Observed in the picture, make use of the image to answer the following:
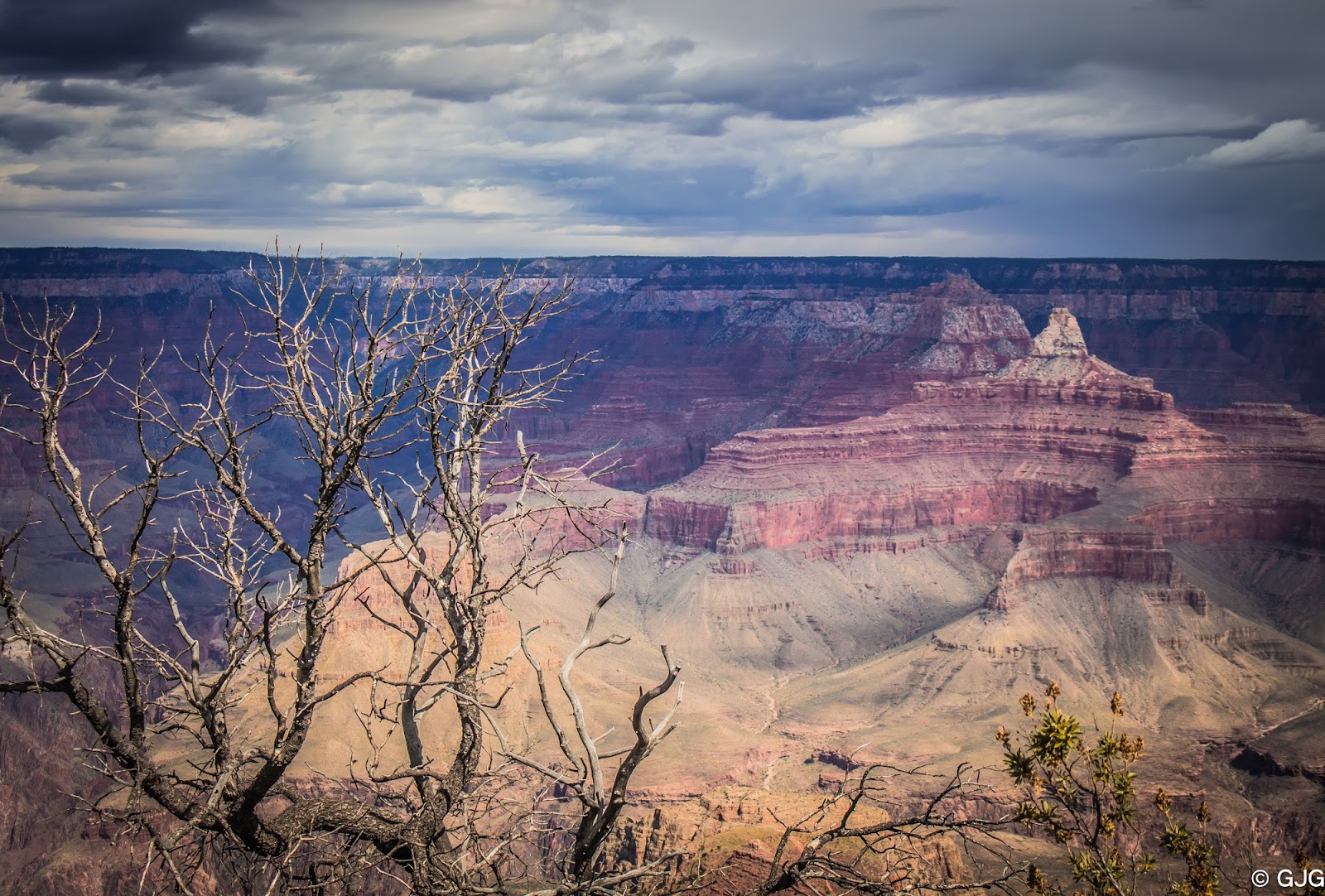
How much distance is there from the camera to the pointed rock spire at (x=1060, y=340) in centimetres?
14700

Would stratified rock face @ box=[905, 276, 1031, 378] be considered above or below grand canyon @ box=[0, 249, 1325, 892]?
A: above

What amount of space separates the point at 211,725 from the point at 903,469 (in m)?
134

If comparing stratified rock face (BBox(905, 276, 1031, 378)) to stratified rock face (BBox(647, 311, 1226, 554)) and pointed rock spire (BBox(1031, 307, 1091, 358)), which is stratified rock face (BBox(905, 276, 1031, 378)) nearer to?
stratified rock face (BBox(647, 311, 1226, 554))

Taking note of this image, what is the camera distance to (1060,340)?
488 ft

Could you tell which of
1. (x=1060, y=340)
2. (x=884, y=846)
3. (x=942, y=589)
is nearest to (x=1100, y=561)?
(x=942, y=589)

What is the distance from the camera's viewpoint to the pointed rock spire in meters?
147

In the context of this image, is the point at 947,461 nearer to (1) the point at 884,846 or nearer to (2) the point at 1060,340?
(2) the point at 1060,340

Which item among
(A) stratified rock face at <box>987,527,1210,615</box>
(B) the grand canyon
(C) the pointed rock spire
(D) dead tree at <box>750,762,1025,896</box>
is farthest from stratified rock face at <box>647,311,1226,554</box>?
(D) dead tree at <box>750,762,1025,896</box>

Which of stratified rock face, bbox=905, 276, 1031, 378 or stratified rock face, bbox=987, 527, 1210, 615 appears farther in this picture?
stratified rock face, bbox=905, 276, 1031, 378

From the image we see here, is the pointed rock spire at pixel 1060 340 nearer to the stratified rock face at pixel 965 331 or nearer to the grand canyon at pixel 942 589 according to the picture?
the grand canyon at pixel 942 589

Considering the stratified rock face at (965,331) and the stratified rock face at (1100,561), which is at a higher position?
the stratified rock face at (965,331)

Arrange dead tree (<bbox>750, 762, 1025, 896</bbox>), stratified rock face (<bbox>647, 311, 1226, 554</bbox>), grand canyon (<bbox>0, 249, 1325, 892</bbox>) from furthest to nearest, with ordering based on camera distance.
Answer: stratified rock face (<bbox>647, 311, 1226, 554</bbox>) → grand canyon (<bbox>0, 249, 1325, 892</bbox>) → dead tree (<bbox>750, 762, 1025, 896</bbox>)

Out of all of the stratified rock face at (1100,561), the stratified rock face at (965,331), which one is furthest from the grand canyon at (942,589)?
the stratified rock face at (965,331)

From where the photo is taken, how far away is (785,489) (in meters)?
138
